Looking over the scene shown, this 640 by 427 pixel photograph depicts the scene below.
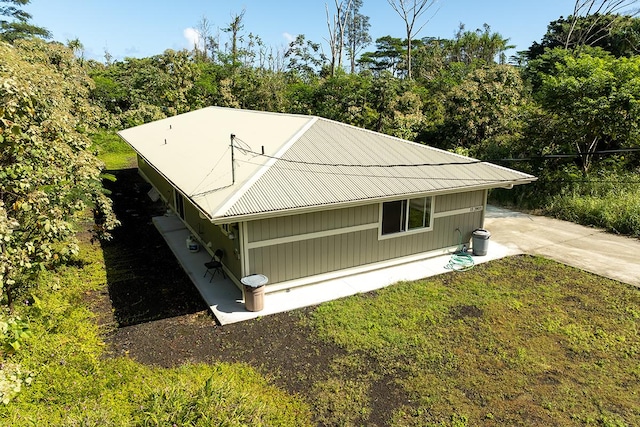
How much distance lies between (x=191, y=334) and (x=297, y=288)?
244cm

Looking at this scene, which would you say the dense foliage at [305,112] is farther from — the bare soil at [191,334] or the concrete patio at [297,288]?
the concrete patio at [297,288]

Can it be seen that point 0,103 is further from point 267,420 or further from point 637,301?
point 637,301

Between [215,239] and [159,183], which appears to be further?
[159,183]

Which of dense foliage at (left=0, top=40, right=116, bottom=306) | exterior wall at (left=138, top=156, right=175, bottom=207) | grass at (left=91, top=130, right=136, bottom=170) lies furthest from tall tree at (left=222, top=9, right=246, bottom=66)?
dense foliage at (left=0, top=40, right=116, bottom=306)

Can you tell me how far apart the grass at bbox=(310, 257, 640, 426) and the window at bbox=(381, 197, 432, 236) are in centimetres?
141

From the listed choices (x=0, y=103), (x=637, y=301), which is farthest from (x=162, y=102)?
(x=637, y=301)

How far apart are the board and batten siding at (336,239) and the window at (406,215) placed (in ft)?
0.60

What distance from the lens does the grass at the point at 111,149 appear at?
2428 centimetres

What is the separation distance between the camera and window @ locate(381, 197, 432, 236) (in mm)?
9594

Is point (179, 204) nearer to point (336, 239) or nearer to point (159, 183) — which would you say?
point (159, 183)

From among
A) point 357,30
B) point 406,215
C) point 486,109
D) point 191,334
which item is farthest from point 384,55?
point 191,334

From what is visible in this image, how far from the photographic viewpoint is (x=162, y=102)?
93.5ft

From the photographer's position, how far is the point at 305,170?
356 inches

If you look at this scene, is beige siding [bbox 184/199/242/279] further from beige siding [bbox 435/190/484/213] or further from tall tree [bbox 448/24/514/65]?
Answer: tall tree [bbox 448/24/514/65]
